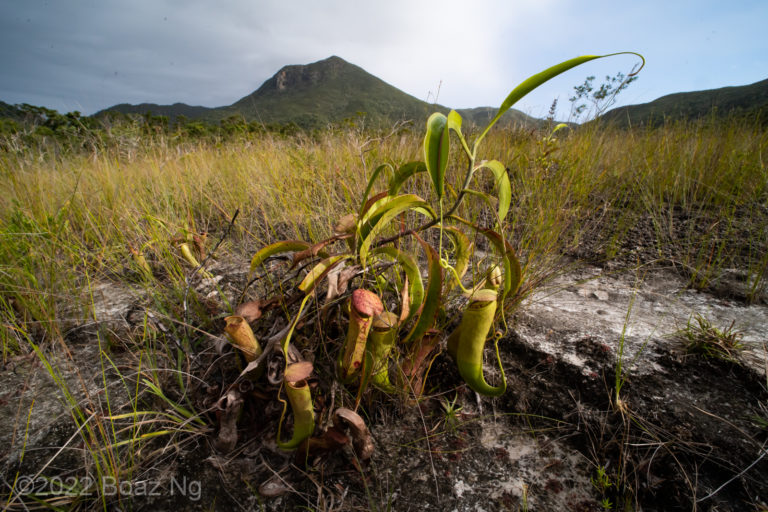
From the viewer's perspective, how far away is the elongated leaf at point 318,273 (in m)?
0.85

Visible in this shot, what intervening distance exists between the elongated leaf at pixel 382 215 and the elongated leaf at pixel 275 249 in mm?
198

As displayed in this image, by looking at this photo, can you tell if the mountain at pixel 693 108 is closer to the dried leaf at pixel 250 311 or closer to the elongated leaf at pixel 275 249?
the elongated leaf at pixel 275 249

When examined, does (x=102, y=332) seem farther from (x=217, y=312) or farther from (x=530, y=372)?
(x=530, y=372)

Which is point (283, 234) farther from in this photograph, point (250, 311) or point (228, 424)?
point (228, 424)

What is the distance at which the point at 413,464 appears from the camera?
0.81m

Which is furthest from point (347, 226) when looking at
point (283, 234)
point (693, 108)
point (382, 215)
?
point (693, 108)

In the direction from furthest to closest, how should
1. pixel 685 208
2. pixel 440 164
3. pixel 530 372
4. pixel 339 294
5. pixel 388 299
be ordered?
pixel 685 208
pixel 388 299
pixel 530 372
pixel 339 294
pixel 440 164

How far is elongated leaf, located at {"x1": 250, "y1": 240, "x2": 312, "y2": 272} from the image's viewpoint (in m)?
0.92

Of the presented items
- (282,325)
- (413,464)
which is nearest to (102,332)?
(282,325)

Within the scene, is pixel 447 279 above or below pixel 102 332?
above

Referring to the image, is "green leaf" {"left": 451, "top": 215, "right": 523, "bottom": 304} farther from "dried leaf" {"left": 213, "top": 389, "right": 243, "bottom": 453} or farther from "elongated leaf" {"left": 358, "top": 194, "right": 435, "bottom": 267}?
"dried leaf" {"left": 213, "top": 389, "right": 243, "bottom": 453}

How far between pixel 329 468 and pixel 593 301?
→ 120cm

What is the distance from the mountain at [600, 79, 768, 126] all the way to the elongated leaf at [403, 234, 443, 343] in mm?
2380

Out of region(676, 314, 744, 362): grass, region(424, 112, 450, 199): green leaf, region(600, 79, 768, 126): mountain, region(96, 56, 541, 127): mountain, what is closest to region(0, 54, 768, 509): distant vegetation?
region(424, 112, 450, 199): green leaf
